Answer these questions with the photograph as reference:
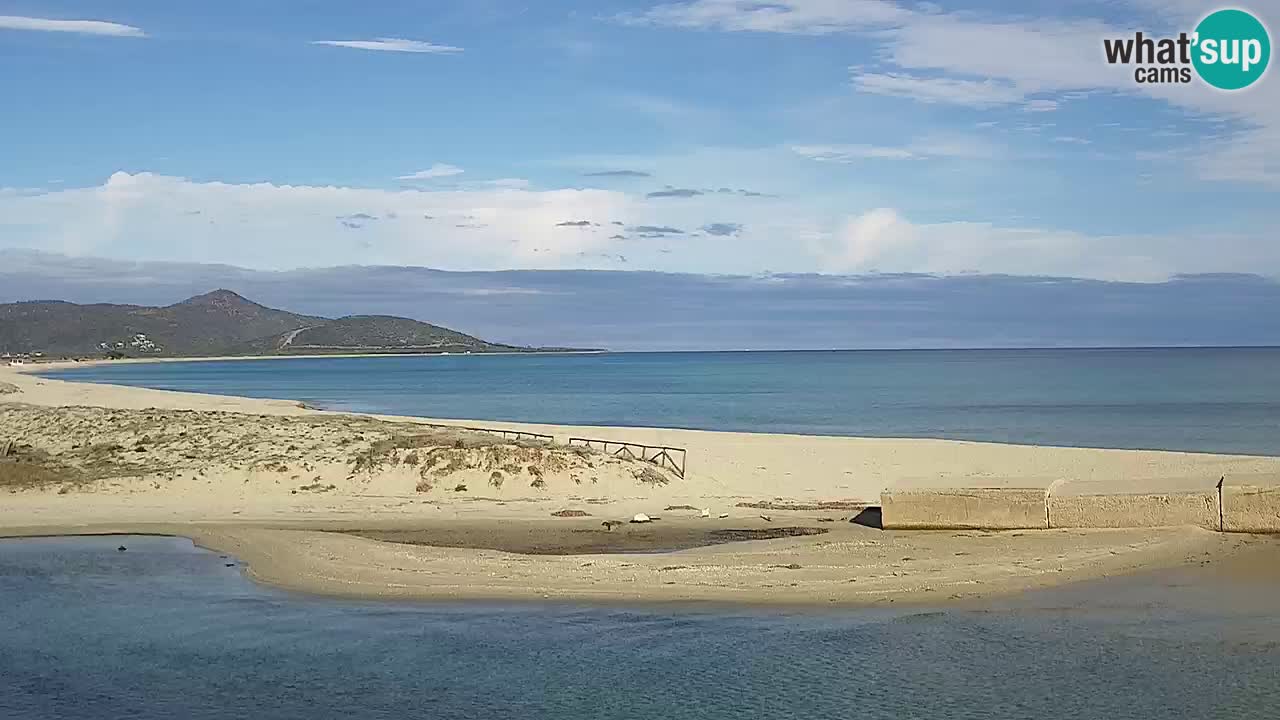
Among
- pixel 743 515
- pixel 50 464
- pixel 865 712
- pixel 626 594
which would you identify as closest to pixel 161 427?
pixel 50 464

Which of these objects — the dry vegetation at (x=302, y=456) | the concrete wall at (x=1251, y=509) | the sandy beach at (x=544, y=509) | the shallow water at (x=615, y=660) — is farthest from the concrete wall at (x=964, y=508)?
the dry vegetation at (x=302, y=456)

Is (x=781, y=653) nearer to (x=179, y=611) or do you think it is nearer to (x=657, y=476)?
(x=179, y=611)

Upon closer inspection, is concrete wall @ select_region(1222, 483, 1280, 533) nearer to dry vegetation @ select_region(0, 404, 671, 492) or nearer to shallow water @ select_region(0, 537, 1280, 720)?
shallow water @ select_region(0, 537, 1280, 720)

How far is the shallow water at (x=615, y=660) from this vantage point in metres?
10.9

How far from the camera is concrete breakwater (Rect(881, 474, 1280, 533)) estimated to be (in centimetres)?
1756

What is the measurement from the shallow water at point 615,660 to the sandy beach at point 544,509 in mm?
1236

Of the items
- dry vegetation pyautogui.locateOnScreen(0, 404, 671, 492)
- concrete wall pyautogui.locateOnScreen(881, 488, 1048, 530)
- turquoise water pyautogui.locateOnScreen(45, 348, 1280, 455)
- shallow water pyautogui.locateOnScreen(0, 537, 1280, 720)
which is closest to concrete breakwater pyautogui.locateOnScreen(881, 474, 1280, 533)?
concrete wall pyautogui.locateOnScreen(881, 488, 1048, 530)

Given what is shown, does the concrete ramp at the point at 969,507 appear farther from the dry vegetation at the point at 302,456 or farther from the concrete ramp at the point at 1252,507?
the dry vegetation at the point at 302,456

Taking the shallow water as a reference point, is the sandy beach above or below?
above

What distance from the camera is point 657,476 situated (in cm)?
2603

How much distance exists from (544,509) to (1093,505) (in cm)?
944

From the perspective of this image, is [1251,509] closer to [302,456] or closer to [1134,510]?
[1134,510]

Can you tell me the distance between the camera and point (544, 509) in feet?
75.6

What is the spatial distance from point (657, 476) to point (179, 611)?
12612 millimetres
